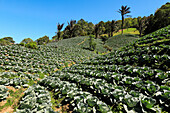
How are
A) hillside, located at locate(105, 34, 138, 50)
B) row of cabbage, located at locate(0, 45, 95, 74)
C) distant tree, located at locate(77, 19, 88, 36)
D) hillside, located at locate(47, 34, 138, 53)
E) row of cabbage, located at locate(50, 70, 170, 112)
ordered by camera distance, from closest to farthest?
row of cabbage, located at locate(50, 70, 170, 112), row of cabbage, located at locate(0, 45, 95, 74), hillside, located at locate(47, 34, 138, 53), hillside, located at locate(105, 34, 138, 50), distant tree, located at locate(77, 19, 88, 36)

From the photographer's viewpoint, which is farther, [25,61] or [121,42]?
[121,42]

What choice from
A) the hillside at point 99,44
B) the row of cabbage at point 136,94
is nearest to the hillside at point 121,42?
the hillside at point 99,44

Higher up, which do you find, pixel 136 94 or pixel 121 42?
pixel 121 42

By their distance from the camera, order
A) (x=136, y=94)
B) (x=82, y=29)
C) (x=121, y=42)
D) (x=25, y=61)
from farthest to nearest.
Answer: (x=82, y=29) → (x=121, y=42) → (x=25, y=61) → (x=136, y=94)

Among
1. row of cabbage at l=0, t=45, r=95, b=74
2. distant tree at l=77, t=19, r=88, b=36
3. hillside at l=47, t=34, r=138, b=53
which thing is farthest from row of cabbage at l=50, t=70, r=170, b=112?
distant tree at l=77, t=19, r=88, b=36

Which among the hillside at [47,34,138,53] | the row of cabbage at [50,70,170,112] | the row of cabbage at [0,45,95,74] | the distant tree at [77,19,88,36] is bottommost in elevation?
the row of cabbage at [50,70,170,112]

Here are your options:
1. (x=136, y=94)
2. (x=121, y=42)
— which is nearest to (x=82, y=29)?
(x=121, y=42)

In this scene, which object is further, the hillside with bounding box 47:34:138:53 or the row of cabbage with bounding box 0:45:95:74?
the hillside with bounding box 47:34:138:53

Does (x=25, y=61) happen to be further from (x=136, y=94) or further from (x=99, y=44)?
(x=99, y=44)

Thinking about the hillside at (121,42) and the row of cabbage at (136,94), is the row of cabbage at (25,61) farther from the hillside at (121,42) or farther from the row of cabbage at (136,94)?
the hillside at (121,42)

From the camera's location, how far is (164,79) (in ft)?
19.2

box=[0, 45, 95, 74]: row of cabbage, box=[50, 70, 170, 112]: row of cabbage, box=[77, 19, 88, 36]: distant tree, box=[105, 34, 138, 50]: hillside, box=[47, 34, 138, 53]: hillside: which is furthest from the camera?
box=[77, 19, 88, 36]: distant tree

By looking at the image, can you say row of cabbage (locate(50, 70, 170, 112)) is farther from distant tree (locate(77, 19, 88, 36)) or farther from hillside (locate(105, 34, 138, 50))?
distant tree (locate(77, 19, 88, 36))

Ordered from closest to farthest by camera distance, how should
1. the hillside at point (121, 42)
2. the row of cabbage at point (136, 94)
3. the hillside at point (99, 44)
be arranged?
1. the row of cabbage at point (136, 94)
2. the hillside at point (99, 44)
3. the hillside at point (121, 42)
